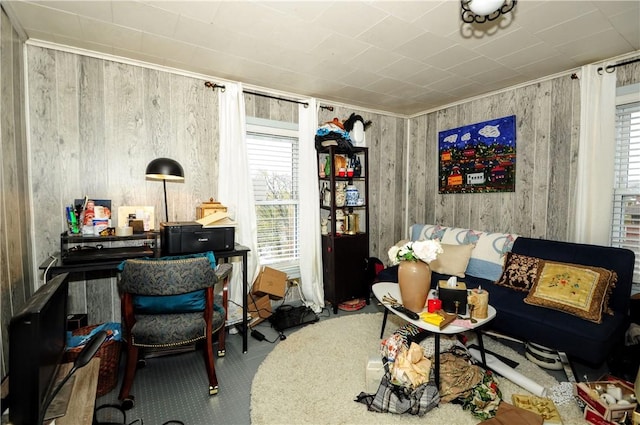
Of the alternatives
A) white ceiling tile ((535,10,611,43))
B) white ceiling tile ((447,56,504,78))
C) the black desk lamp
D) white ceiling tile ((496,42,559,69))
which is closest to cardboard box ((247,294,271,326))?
the black desk lamp

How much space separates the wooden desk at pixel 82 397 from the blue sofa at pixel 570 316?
2609mm

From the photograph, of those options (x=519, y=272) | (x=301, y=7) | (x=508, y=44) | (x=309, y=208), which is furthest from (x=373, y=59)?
(x=519, y=272)

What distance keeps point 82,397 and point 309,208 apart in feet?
8.25

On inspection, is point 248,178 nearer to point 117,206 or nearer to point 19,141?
point 117,206

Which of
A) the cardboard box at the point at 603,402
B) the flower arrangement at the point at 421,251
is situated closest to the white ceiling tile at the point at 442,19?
the flower arrangement at the point at 421,251

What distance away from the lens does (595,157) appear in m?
2.57

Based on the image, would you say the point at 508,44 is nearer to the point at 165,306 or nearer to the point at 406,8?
the point at 406,8

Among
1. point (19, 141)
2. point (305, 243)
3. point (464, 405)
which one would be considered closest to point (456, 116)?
point (305, 243)

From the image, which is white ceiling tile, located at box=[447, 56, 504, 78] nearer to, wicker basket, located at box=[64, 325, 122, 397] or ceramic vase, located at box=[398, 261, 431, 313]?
ceramic vase, located at box=[398, 261, 431, 313]

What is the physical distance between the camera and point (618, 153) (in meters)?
2.58

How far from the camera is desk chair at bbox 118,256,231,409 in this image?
1770 mm

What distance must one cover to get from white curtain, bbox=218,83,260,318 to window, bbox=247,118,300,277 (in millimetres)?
214

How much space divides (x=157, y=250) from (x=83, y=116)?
4.18 ft

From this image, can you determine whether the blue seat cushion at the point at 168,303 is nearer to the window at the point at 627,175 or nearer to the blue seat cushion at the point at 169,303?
the blue seat cushion at the point at 169,303
